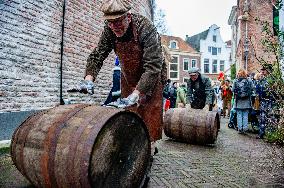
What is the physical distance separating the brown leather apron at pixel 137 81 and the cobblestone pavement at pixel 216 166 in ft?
2.07

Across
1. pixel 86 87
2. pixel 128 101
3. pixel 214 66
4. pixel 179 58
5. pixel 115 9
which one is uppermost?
pixel 179 58

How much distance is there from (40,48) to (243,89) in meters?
5.15

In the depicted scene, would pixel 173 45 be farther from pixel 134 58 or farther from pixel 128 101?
pixel 128 101

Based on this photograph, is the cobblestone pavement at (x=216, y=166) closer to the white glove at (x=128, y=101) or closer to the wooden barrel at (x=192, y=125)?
the wooden barrel at (x=192, y=125)

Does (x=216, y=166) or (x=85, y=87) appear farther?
(x=216, y=166)

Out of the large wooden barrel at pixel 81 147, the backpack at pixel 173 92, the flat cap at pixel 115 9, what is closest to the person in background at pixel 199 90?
the flat cap at pixel 115 9

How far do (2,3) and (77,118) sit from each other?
12.5 feet

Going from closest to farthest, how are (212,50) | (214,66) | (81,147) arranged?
(81,147) → (214,66) → (212,50)

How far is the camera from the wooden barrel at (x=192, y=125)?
6391mm

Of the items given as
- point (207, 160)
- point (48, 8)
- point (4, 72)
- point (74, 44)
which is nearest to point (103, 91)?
point (74, 44)

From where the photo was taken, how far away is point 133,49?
12.3 ft

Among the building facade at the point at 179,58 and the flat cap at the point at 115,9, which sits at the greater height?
the building facade at the point at 179,58

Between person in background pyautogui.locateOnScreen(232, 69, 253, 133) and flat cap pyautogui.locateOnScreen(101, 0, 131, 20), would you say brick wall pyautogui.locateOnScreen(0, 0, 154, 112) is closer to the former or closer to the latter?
flat cap pyautogui.locateOnScreen(101, 0, 131, 20)

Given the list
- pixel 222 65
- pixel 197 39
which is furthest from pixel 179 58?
pixel 222 65
